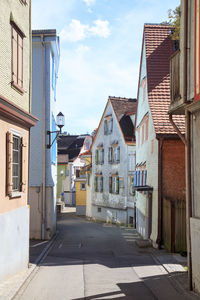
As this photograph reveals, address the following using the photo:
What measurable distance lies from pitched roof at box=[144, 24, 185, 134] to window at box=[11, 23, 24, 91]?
23.3 ft

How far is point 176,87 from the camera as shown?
12.1 m

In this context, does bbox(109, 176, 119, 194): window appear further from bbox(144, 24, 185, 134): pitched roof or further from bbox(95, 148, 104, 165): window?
bbox(144, 24, 185, 134): pitched roof

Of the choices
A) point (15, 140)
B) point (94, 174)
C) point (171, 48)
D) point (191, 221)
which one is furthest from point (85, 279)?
point (94, 174)

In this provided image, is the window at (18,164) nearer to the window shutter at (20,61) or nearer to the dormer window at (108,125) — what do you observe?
the window shutter at (20,61)

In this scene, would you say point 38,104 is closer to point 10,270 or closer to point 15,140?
point 15,140

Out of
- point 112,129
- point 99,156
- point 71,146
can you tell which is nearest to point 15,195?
point 112,129

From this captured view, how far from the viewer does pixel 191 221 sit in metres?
10.4

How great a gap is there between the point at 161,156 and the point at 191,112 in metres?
7.15

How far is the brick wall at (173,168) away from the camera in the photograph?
17.7 m

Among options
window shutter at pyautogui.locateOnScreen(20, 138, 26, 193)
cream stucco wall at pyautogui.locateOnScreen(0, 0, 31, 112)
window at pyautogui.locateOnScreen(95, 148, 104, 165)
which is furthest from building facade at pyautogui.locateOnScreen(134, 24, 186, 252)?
window at pyautogui.locateOnScreen(95, 148, 104, 165)

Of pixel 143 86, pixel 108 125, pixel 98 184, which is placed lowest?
pixel 98 184

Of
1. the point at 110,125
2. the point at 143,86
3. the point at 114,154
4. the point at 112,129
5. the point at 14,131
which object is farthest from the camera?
the point at 110,125

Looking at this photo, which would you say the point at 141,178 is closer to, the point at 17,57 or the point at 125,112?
the point at 17,57

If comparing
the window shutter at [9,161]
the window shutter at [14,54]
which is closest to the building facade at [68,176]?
the window shutter at [14,54]
